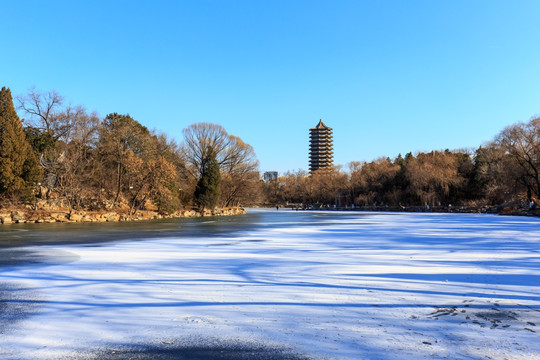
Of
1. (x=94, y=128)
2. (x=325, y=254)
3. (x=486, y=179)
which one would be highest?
(x=94, y=128)

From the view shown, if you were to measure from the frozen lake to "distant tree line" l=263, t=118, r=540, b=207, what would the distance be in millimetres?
34584

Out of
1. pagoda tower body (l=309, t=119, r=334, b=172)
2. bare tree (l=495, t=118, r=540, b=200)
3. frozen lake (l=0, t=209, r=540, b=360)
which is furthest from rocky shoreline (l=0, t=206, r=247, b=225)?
pagoda tower body (l=309, t=119, r=334, b=172)

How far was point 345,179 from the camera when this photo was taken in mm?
73938

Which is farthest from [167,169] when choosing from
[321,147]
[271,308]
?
[321,147]

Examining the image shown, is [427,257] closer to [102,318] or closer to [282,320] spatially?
[282,320]

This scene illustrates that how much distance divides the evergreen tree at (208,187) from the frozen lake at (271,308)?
32.6 metres

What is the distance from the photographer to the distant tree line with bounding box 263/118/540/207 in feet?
121

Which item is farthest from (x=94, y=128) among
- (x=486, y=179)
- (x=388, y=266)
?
(x=486, y=179)

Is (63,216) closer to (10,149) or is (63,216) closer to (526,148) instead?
(10,149)

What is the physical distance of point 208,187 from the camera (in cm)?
4091

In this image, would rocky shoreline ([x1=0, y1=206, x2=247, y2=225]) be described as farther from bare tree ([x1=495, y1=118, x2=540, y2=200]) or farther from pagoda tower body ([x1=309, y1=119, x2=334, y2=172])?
pagoda tower body ([x1=309, y1=119, x2=334, y2=172])

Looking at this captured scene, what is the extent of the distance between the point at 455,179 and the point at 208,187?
31346mm

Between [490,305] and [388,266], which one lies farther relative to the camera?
[388,266]

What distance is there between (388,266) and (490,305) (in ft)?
8.78
